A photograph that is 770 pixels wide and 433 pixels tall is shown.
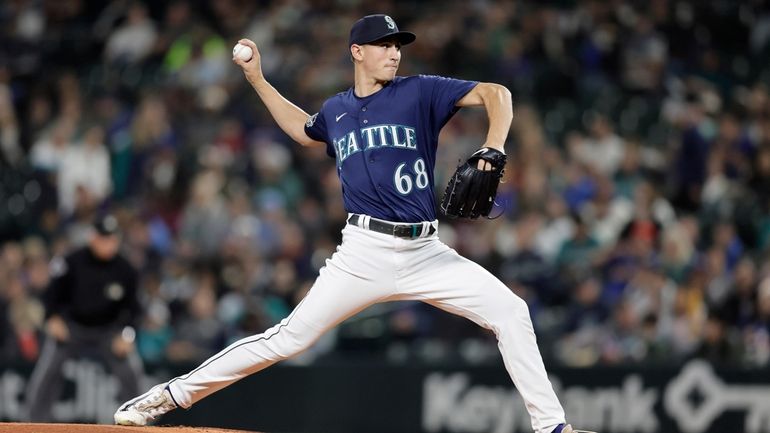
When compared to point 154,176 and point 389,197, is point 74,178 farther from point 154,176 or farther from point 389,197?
point 389,197

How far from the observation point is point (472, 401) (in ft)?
35.4

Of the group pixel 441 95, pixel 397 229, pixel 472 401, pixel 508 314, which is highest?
pixel 441 95

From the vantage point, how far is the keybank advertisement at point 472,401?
1074 centimetres

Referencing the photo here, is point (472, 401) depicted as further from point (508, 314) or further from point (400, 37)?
point (400, 37)

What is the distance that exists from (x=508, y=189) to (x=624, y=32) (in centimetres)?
306

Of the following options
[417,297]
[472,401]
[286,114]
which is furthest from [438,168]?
[417,297]

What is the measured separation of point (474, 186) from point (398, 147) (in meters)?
0.44

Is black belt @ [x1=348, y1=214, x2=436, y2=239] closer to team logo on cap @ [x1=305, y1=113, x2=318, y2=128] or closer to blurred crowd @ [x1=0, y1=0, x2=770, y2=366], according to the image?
team logo on cap @ [x1=305, y1=113, x2=318, y2=128]

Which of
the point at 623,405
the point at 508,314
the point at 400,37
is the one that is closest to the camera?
the point at 508,314

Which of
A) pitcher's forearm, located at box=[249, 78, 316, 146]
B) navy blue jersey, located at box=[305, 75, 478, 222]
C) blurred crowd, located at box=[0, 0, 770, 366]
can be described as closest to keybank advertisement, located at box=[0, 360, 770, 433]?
blurred crowd, located at box=[0, 0, 770, 366]

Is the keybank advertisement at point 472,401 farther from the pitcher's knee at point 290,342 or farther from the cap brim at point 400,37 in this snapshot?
the cap brim at point 400,37

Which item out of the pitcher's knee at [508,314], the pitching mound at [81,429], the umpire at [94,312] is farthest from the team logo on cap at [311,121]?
the umpire at [94,312]

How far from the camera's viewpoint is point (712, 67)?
47.6 feet

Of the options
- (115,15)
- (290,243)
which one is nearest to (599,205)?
(290,243)
